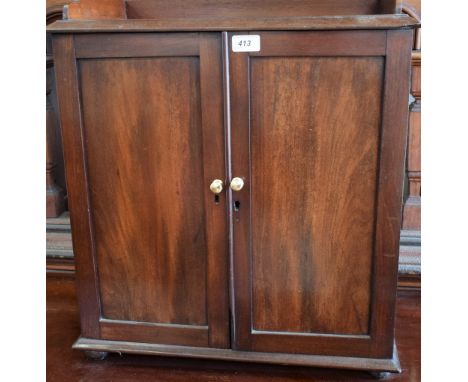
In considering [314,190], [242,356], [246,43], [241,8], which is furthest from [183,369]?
[241,8]

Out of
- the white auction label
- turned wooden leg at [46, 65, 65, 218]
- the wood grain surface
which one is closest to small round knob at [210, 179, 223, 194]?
the white auction label

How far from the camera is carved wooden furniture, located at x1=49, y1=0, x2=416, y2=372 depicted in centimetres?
147

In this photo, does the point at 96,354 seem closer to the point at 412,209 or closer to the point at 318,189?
the point at 318,189

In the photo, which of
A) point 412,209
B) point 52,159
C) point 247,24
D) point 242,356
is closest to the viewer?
point 247,24

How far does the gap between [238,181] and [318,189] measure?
0.24m

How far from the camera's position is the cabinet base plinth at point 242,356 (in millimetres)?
1689

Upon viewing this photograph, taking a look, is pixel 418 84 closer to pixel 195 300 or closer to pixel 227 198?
pixel 227 198

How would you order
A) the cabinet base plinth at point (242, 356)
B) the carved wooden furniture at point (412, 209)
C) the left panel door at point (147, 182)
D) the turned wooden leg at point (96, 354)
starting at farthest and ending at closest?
the carved wooden furniture at point (412, 209), the turned wooden leg at point (96, 354), the cabinet base plinth at point (242, 356), the left panel door at point (147, 182)

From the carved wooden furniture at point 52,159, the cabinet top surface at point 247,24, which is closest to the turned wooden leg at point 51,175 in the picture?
the carved wooden furniture at point 52,159

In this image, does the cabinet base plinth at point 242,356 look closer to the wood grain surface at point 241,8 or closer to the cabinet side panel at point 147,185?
the cabinet side panel at point 147,185

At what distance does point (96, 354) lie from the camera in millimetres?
1856

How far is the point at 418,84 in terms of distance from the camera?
2.10m

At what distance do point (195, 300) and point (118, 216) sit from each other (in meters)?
0.37

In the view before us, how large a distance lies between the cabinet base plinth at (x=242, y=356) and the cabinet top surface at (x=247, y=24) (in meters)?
1.01
